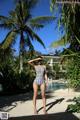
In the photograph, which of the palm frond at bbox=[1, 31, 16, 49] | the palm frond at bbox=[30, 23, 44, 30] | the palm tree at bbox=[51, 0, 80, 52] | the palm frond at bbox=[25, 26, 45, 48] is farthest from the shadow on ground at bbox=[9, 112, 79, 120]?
the palm frond at bbox=[25, 26, 45, 48]

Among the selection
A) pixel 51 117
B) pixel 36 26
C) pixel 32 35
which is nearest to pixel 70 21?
pixel 51 117

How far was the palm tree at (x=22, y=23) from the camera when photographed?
30.2 metres

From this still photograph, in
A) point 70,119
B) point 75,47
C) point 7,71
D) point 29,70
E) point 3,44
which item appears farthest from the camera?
point 3,44

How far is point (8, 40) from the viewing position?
29844 millimetres

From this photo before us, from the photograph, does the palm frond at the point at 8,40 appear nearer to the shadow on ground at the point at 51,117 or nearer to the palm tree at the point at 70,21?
the palm tree at the point at 70,21

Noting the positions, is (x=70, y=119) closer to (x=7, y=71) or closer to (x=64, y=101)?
(x=64, y=101)

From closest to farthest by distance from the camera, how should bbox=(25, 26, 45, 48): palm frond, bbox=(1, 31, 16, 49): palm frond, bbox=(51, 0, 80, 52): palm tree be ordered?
bbox=(51, 0, 80, 52): palm tree < bbox=(1, 31, 16, 49): palm frond < bbox=(25, 26, 45, 48): palm frond

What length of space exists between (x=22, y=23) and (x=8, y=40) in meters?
3.09

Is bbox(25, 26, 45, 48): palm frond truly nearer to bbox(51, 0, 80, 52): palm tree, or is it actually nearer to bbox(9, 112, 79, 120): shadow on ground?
bbox(51, 0, 80, 52): palm tree

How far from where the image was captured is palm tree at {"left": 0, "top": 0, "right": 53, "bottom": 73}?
30.2 m

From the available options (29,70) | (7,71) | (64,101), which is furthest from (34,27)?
(64,101)

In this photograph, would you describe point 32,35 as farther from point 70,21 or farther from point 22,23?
point 70,21

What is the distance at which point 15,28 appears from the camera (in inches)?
1273

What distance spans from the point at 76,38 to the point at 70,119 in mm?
2640
